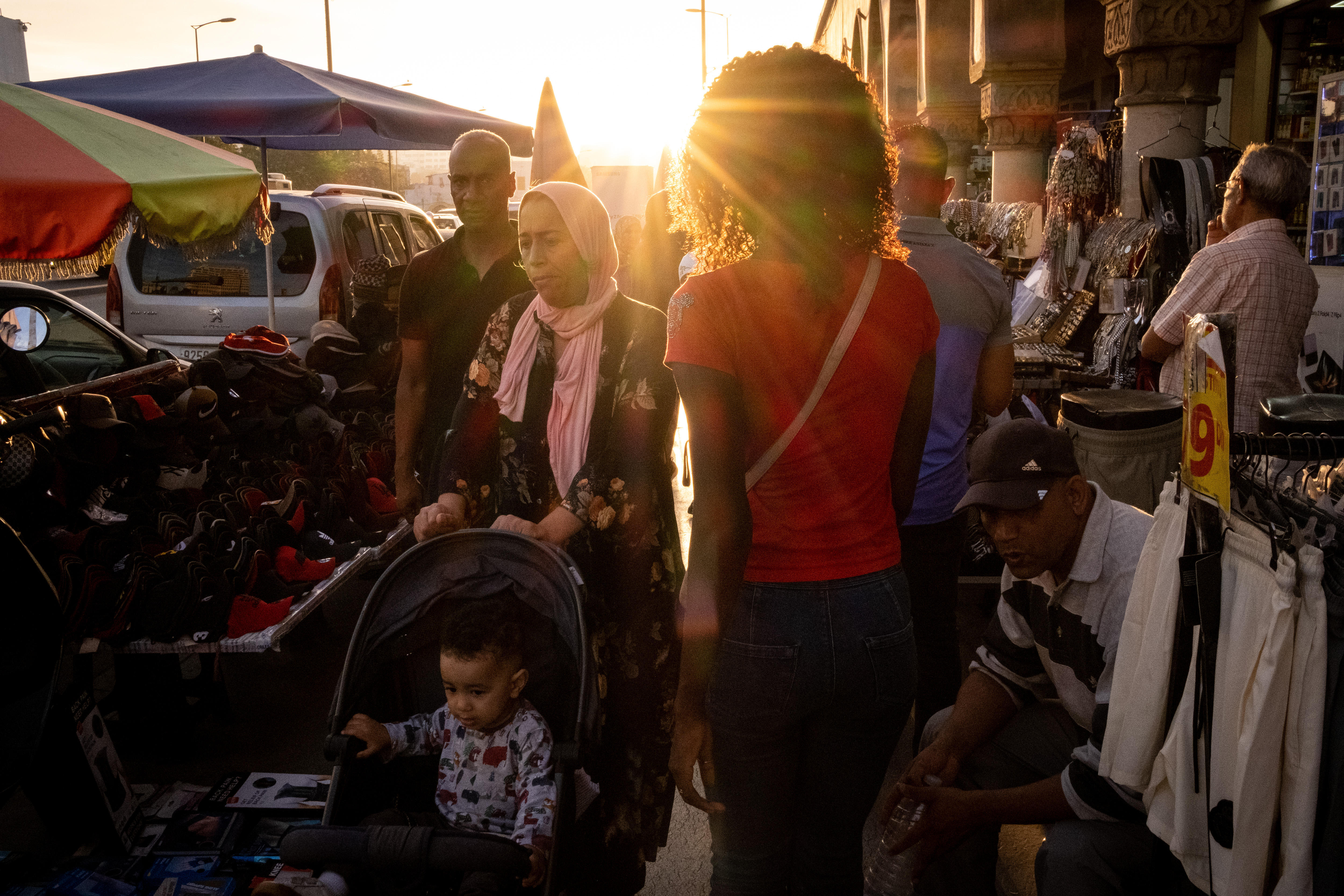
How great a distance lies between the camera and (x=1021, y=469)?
250cm

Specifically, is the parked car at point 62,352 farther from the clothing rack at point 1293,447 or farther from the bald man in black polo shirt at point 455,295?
the clothing rack at point 1293,447

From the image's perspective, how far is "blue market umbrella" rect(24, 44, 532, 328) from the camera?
7.57m

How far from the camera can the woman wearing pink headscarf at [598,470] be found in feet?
9.09

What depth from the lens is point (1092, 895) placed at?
7.39 ft

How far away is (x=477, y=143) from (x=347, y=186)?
655 cm

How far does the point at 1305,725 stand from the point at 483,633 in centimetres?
176

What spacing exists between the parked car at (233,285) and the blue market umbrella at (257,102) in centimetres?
25

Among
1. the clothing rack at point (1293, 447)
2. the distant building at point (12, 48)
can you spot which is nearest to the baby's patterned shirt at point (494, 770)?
the clothing rack at point (1293, 447)

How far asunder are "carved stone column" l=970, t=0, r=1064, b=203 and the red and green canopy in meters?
7.91

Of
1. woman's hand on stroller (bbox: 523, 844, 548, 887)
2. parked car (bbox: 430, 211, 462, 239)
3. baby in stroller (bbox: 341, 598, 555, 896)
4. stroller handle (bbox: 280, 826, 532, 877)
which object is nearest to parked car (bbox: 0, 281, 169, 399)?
baby in stroller (bbox: 341, 598, 555, 896)

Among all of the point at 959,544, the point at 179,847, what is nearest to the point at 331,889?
the point at 179,847

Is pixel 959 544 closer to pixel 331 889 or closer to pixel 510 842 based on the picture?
pixel 510 842

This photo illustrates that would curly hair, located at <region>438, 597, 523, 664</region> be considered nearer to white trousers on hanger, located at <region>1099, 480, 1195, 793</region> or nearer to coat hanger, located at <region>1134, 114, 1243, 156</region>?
white trousers on hanger, located at <region>1099, 480, 1195, 793</region>

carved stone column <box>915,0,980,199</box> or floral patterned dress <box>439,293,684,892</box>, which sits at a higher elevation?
carved stone column <box>915,0,980,199</box>
